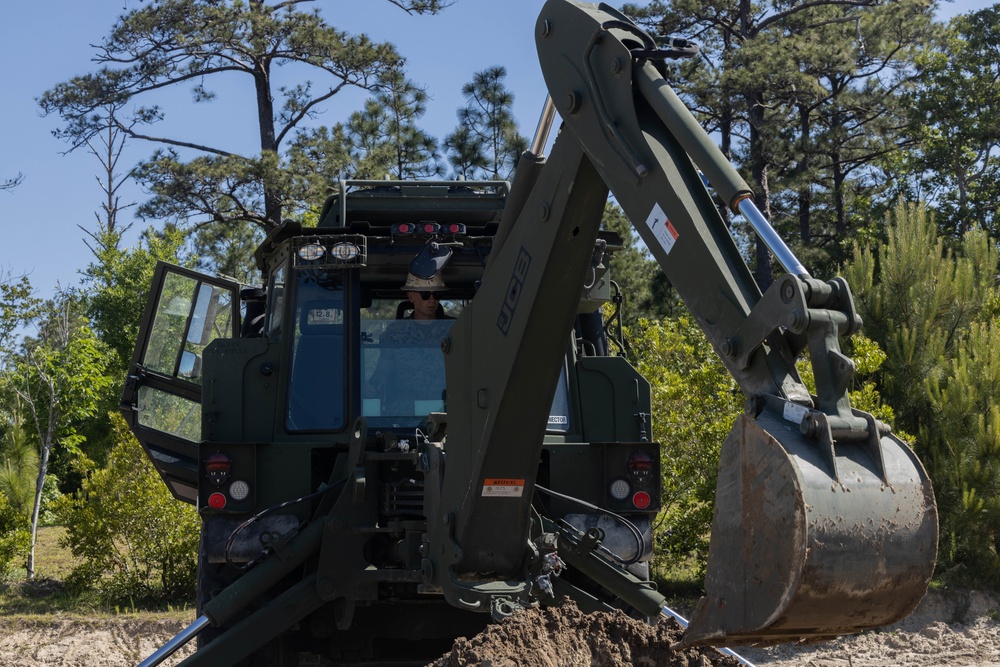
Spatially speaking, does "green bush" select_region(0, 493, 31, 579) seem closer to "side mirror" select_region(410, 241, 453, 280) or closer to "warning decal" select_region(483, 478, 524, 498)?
"side mirror" select_region(410, 241, 453, 280)

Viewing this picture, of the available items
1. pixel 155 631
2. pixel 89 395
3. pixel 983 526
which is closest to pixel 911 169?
pixel 983 526

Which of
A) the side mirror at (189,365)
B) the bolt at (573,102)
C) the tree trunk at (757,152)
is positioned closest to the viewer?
the bolt at (573,102)

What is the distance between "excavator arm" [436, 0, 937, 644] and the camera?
339 cm

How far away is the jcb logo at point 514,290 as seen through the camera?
199 inches

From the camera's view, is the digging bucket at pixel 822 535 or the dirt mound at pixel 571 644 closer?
the digging bucket at pixel 822 535

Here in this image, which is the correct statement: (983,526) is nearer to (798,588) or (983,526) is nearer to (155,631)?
(155,631)

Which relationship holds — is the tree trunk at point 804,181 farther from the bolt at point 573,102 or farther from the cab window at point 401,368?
the bolt at point 573,102

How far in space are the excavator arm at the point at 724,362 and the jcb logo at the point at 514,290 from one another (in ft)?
0.03

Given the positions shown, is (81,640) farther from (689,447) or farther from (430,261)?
(689,447)

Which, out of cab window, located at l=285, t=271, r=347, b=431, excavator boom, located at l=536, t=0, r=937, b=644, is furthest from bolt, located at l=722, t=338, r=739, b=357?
cab window, located at l=285, t=271, r=347, b=431

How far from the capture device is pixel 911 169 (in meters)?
28.0

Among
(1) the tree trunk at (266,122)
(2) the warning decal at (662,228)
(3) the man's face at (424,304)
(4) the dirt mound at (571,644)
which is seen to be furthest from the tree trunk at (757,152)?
(2) the warning decal at (662,228)

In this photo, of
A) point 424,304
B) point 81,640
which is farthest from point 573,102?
point 81,640

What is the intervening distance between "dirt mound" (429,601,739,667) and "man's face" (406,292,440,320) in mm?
2272
